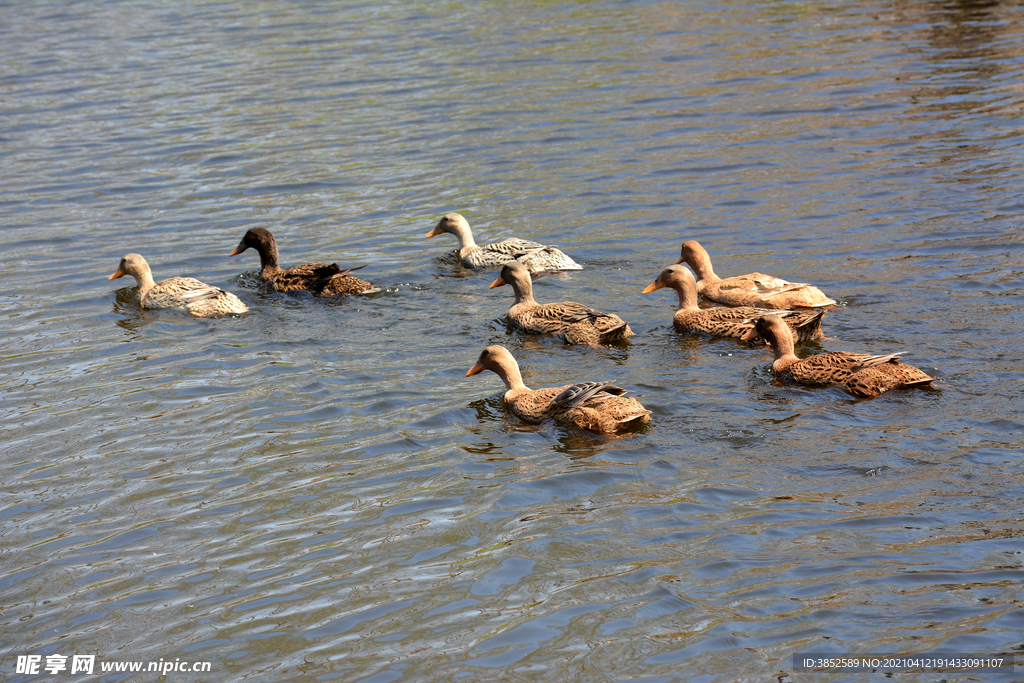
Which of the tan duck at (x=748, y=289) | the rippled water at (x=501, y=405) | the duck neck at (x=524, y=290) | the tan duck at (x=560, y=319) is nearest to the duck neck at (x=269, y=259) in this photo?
Answer: the rippled water at (x=501, y=405)

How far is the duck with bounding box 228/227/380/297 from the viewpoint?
1109 cm

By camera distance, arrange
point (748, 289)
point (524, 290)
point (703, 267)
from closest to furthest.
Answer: point (748, 289), point (524, 290), point (703, 267)

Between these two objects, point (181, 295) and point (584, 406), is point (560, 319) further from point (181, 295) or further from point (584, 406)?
point (181, 295)

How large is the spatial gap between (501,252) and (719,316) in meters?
3.41

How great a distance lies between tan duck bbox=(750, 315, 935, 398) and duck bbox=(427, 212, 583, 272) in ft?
11.5

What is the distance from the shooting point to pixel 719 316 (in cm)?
955

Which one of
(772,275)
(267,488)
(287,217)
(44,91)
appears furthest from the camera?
(44,91)

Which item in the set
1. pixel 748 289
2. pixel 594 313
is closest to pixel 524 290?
pixel 594 313

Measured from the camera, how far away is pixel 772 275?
1089 cm

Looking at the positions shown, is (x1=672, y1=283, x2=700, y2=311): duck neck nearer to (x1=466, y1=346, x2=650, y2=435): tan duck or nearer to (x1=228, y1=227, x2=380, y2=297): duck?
(x1=466, y1=346, x2=650, y2=435): tan duck

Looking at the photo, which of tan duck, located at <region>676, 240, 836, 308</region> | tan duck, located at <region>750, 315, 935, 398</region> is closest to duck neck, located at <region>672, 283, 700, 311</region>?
tan duck, located at <region>676, 240, 836, 308</region>

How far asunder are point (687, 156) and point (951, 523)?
10982mm

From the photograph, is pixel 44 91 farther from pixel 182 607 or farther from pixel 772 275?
pixel 182 607

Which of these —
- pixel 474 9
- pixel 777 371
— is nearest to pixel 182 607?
pixel 777 371
